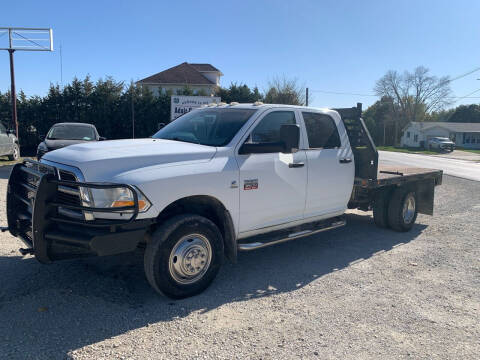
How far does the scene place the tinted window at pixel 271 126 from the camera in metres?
4.79

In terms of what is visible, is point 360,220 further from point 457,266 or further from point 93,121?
point 93,121

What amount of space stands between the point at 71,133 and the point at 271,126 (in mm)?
9921

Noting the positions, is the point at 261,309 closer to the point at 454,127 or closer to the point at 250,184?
the point at 250,184

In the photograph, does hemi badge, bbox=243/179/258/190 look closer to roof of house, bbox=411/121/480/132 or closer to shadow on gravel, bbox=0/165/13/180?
shadow on gravel, bbox=0/165/13/180

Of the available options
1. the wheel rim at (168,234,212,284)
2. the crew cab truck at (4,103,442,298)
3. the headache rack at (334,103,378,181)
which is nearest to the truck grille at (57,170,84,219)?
the crew cab truck at (4,103,442,298)

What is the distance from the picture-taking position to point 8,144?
51.7 ft

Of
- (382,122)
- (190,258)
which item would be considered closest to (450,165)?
(190,258)

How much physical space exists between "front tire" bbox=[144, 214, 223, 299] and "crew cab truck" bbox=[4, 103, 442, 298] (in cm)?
1

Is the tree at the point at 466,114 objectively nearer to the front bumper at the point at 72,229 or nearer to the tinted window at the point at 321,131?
the tinted window at the point at 321,131

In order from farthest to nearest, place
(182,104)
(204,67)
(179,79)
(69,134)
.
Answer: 1. (204,67)
2. (179,79)
3. (182,104)
4. (69,134)

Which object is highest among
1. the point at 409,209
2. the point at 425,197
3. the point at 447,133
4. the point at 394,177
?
the point at 447,133

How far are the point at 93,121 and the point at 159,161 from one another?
72.3 ft

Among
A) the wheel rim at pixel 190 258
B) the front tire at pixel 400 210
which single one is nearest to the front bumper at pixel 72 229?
the wheel rim at pixel 190 258

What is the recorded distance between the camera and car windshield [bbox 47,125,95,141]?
12727 mm
